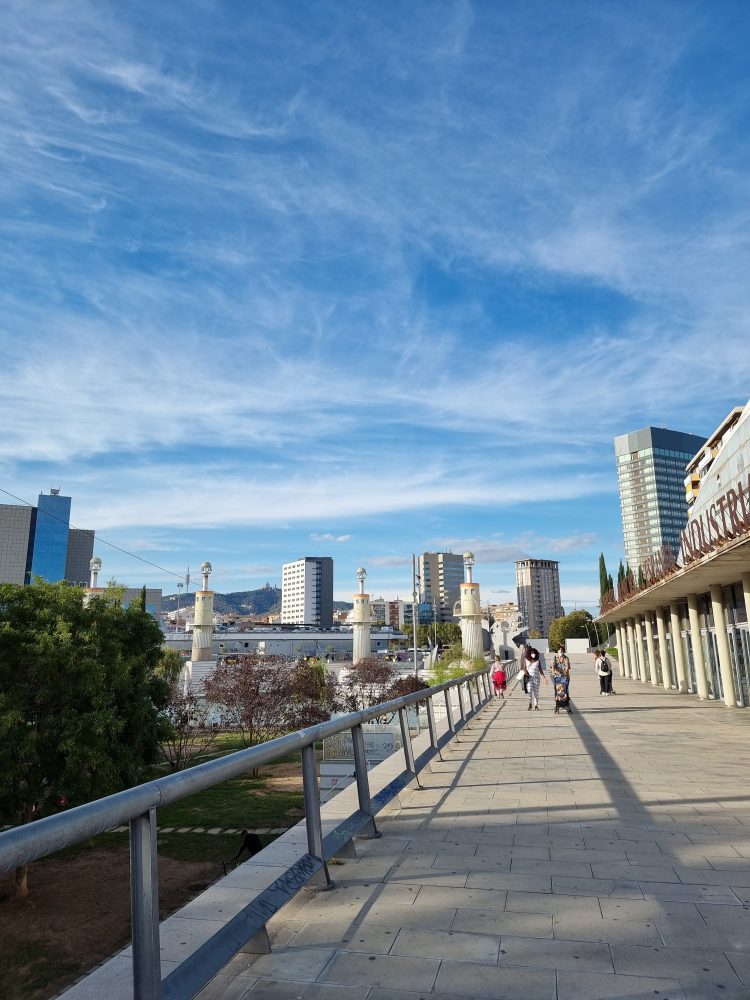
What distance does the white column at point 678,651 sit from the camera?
24.5m

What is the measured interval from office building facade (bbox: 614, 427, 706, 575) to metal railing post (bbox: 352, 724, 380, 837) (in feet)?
637

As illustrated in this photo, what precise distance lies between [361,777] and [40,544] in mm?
165914

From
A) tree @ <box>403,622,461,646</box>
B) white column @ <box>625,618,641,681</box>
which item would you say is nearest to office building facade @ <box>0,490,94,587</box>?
tree @ <box>403,622,461,646</box>

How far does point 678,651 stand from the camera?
82.6ft

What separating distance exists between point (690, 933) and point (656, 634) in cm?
3049

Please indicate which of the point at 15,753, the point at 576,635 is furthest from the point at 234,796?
the point at 576,635

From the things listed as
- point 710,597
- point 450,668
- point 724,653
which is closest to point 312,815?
point 724,653

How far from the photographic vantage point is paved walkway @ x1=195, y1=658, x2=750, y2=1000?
8.89 ft

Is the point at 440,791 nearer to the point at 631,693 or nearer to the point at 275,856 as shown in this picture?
the point at 275,856

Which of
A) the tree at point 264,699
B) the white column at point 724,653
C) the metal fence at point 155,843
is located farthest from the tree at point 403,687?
the metal fence at point 155,843

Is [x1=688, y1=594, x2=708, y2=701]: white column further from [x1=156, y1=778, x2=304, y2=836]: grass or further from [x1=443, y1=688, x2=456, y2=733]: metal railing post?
[x1=443, y1=688, x2=456, y2=733]: metal railing post

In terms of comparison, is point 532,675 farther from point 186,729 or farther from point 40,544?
point 40,544

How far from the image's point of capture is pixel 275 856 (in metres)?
3.79

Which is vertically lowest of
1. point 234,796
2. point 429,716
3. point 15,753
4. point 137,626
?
point 234,796
